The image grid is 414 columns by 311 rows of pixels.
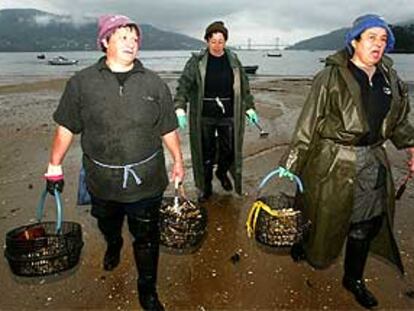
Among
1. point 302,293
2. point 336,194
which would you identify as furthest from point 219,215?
point 336,194

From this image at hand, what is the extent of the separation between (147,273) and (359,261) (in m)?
1.76

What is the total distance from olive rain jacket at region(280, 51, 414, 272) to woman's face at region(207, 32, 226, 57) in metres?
2.31

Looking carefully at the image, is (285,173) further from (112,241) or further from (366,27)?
(112,241)

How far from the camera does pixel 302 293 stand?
161 inches

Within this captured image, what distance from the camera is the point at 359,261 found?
3.94 meters

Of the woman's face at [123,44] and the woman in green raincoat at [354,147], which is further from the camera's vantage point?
the woman in green raincoat at [354,147]

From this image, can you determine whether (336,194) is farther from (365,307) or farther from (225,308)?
(225,308)

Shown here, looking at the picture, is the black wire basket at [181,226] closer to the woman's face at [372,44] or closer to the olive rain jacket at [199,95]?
the woman's face at [372,44]

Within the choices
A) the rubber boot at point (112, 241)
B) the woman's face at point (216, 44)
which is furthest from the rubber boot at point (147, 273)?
the woman's face at point (216, 44)

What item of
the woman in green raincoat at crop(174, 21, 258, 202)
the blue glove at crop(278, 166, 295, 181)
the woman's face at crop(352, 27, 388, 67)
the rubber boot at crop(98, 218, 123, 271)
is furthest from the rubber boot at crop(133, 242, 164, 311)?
the woman in green raincoat at crop(174, 21, 258, 202)

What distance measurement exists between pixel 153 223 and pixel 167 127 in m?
0.76

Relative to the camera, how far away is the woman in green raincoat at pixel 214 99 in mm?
6043

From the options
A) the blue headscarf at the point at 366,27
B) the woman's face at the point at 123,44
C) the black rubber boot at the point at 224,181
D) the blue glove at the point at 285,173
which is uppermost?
the blue headscarf at the point at 366,27

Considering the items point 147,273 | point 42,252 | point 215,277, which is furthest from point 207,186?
point 42,252
